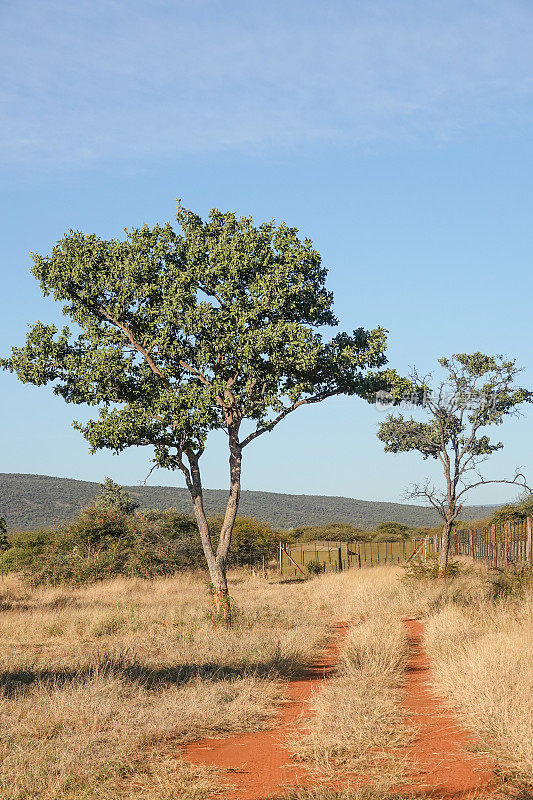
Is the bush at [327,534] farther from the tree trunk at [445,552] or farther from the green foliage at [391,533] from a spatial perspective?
the tree trunk at [445,552]

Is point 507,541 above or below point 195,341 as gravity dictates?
below

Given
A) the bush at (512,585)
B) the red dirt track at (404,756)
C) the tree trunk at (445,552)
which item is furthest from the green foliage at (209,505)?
the red dirt track at (404,756)

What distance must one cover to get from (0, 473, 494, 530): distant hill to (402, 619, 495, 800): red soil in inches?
2827

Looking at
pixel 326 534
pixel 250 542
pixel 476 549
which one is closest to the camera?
pixel 476 549

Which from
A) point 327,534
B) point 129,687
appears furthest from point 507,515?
point 129,687

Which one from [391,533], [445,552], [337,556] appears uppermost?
[445,552]

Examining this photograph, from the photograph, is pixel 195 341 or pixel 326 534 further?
pixel 326 534

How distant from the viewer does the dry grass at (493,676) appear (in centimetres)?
714

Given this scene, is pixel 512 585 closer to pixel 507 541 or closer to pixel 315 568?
pixel 507 541

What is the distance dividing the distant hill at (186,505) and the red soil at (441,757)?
71.8 metres

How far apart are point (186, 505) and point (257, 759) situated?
103 meters

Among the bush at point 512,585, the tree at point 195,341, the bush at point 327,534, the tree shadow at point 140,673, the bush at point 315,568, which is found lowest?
the bush at point 315,568

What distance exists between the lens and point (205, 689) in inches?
370

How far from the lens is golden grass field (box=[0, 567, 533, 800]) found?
6555 millimetres
